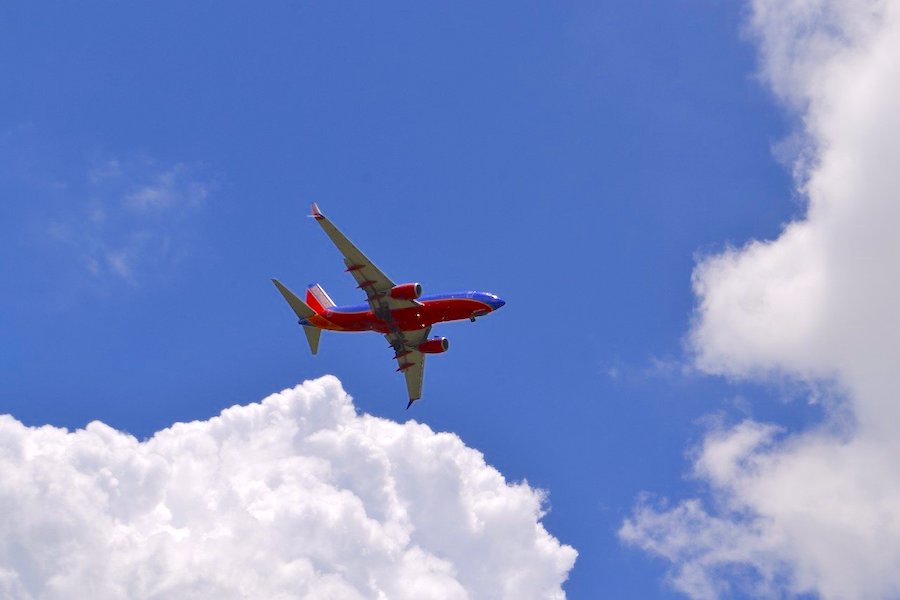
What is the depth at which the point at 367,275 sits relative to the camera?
103125 millimetres

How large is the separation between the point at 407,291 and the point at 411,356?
52.1ft

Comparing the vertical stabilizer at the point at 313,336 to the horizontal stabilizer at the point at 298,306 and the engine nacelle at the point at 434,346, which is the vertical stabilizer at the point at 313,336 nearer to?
the horizontal stabilizer at the point at 298,306

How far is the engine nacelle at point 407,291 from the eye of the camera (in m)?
103

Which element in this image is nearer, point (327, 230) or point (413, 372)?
point (327, 230)

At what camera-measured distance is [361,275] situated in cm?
10319

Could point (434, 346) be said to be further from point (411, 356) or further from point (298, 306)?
point (298, 306)

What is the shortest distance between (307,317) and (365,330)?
21.9 feet

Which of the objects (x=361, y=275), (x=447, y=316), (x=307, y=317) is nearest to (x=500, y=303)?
(x=447, y=316)

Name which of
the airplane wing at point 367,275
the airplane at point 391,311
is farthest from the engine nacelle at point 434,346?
the airplane wing at point 367,275

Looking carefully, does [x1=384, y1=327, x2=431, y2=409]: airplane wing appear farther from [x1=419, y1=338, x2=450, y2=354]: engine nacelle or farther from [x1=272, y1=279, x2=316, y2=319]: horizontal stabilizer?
[x1=272, y1=279, x2=316, y2=319]: horizontal stabilizer

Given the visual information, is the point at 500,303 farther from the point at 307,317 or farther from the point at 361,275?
the point at 307,317

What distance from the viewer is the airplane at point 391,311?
102812 mm

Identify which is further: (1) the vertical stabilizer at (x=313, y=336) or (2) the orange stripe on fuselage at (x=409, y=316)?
(1) the vertical stabilizer at (x=313, y=336)

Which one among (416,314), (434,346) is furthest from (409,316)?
(434,346)
